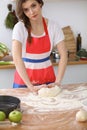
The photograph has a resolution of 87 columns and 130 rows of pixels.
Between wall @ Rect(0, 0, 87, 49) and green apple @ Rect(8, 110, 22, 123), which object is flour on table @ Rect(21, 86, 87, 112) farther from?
wall @ Rect(0, 0, 87, 49)

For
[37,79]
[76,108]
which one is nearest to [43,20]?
[37,79]

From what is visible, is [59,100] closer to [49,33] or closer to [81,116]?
[81,116]

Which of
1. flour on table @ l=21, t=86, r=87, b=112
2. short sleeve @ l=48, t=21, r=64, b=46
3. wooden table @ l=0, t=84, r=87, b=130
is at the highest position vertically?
short sleeve @ l=48, t=21, r=64, b=46

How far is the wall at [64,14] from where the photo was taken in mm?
3119

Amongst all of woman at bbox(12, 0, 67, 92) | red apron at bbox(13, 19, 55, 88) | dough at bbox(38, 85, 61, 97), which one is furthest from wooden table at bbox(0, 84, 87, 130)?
red apron at bbox(13, 19, 55, 88)

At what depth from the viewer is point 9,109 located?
4.52 ft

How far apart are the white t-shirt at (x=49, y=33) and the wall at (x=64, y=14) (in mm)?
1136

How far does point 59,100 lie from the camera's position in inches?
65.7

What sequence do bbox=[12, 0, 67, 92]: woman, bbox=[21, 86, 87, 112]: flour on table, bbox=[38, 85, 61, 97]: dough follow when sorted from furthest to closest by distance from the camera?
bbox=[12, 0, 67, 92]: woman, bbox=[38, 85, 61, 97]: dough, bbox=[21, 86, 87, 112]: flour on table

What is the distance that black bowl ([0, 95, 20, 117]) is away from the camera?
4.52ft

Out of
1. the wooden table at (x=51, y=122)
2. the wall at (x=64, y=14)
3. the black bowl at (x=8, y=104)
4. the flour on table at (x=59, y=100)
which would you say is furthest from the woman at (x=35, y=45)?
the wall at (x=64, y=14)

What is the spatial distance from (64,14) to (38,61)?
131cm

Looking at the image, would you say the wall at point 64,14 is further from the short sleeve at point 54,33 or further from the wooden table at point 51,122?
the wooden table at point 51,122

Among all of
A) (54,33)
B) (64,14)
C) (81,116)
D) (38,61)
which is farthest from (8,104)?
(64,14)
